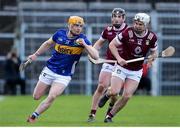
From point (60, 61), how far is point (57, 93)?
2.28 ft

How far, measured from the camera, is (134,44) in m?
17.2

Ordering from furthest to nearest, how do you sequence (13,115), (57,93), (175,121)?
(13,115)
(175,121)
(57,93)

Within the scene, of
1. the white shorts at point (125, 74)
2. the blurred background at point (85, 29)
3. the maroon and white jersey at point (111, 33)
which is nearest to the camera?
the white shorts at point (125, 74)

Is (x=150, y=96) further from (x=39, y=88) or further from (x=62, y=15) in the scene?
(x=39, y=88)

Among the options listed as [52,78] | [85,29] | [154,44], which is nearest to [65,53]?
[52,78]

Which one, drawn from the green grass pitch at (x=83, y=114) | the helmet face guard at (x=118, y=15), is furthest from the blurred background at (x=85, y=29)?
the helmet face guard at (x=118, y=15)

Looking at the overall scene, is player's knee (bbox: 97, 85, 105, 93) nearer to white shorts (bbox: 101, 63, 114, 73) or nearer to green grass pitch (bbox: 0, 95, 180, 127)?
white shorts (bbox: 101, 63, 114, 73)

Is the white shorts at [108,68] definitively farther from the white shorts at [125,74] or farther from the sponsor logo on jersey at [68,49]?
the sponsor logo on jersey at [68,49]

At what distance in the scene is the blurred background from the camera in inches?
1328

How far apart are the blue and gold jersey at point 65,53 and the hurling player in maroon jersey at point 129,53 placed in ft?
2.33

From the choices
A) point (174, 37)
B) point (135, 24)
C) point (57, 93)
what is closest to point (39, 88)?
point (57, 93)

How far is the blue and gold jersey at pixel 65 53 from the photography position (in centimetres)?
1708

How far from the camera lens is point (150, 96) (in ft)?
106

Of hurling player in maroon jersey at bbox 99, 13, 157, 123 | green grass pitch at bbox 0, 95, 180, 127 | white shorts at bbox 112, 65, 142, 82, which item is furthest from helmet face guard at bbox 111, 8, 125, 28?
green grass pitch at bbox 0, 95, 180, 127
